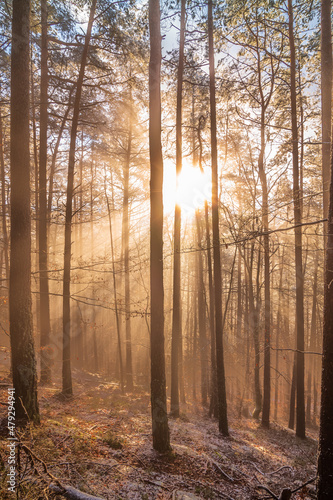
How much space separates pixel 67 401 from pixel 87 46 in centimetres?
1192

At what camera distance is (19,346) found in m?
5.05

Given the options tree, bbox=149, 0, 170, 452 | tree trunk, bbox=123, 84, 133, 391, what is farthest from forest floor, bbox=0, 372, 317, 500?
tree trunk, bbox=123, 84, 133, 391

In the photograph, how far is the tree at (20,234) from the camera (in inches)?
199

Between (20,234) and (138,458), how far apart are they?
5273 mm

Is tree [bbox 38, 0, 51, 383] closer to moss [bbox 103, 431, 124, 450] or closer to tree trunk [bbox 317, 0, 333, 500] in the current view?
moss [bbox 103, 431, 124, 450]

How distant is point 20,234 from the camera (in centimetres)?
521

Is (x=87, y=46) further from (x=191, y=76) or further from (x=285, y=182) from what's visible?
(x=285, y=182)

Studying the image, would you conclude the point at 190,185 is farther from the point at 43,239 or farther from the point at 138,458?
the point at 138,458

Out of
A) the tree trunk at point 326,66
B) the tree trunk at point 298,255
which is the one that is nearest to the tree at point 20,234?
the tree trunk at point 326,66

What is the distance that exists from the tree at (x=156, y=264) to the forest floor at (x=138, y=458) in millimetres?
707

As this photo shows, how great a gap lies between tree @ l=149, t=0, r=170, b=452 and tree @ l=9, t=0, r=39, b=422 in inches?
100

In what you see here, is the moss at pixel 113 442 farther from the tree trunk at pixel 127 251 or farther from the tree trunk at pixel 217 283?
the tree trunk at pixel 127 251

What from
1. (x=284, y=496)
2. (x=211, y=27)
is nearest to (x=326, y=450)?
(x=284, y=496)

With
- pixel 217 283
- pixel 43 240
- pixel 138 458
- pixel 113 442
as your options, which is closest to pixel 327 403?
pixel 138 458
